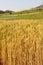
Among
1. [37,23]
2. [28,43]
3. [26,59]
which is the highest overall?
[37,23]

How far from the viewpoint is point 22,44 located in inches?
221

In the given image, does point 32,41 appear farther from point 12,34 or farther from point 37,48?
Result: point 12,34

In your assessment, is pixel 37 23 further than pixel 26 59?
Yes

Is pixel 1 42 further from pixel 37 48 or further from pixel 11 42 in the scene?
pixel 37 48

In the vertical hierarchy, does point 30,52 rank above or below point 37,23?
below

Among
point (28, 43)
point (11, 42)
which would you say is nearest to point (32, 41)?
point (28, 43)

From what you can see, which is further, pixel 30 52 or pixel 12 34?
pixel 12 34

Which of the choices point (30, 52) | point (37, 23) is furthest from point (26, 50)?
point (37, 23)

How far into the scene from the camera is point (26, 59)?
18.1 ft

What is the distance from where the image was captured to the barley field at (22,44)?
216 inches

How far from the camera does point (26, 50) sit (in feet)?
18.1

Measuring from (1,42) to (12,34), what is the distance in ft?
1.07

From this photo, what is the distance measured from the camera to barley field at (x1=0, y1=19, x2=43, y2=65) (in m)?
5.48

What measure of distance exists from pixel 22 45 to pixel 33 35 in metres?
0.34
